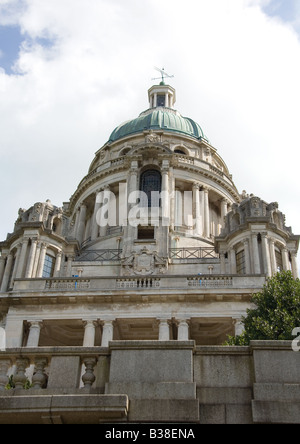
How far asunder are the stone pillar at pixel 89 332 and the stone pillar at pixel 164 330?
357 centimetres

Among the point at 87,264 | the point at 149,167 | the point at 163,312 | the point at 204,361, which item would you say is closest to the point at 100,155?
the point at 149,167

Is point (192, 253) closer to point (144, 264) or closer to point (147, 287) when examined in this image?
point (144, 264)

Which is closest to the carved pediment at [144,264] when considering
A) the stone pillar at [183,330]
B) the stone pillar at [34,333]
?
the stone pillar at [183,330]

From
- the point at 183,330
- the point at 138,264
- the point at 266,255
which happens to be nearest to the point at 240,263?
the point at 266,255

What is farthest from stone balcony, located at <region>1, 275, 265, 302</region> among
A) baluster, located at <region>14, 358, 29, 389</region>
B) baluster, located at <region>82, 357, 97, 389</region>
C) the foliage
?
baluster, located at <region>82, 357, 97, 389</region>

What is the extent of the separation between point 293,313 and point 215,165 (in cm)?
4015

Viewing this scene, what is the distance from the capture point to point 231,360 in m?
11.4

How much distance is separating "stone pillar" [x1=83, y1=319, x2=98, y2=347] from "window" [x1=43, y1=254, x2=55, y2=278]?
9.47 meters

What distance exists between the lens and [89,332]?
3133 centimetres

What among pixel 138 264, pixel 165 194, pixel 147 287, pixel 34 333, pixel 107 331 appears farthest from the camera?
pixel 165 194

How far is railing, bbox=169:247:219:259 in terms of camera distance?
44.5m

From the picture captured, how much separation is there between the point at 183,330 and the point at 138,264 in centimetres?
826

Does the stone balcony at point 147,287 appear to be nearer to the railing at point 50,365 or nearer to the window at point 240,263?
the window at point 240,263

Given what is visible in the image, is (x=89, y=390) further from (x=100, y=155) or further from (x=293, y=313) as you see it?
(x=100, y=155)
